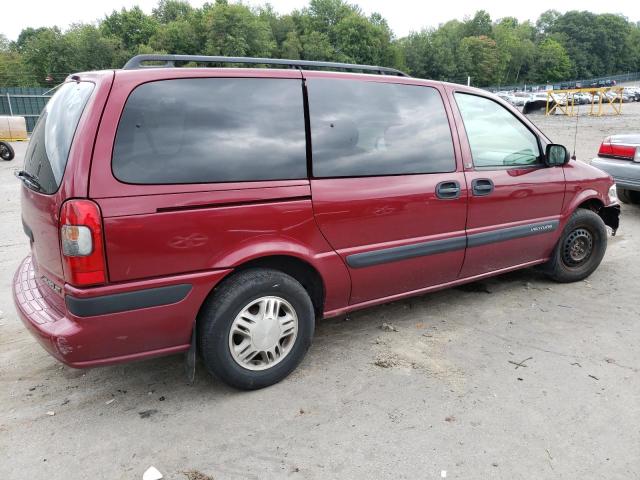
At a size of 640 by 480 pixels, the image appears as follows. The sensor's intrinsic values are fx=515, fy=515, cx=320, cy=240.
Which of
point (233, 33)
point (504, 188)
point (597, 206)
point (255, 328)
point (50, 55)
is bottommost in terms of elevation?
point (255, 328)

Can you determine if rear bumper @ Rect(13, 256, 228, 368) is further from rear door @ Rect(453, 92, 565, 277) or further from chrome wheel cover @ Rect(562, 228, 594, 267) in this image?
chrome wheel cover @ Rect(562, 228, 594, 267)

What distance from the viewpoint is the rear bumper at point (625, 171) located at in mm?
6816

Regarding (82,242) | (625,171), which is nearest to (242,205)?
(82,242)

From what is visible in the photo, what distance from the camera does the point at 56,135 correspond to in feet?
8.93

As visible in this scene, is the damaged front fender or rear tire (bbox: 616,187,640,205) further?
rear tire (bbox: 616,187,640,205)

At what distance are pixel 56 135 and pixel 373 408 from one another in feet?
7.41

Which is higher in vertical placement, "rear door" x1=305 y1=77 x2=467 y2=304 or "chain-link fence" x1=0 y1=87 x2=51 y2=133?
"chain-link fence" x1=0 y1=87 x2=51 y2=133

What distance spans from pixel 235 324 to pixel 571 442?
1834mm

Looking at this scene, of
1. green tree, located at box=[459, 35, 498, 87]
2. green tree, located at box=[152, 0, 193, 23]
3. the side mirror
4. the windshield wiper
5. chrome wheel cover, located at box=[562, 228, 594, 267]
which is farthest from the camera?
green tree, located at box=[459, 35, 498, 87]

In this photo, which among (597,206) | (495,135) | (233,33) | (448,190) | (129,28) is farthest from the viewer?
(129,28)

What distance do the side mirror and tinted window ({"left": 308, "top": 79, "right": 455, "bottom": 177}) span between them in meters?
1.08

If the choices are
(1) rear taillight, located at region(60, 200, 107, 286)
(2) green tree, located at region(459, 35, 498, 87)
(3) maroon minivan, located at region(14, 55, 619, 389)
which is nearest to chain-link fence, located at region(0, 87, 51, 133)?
(3) maroon minivan, located at region(14, 55, 619, 389)

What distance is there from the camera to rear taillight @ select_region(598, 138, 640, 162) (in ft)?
22.5

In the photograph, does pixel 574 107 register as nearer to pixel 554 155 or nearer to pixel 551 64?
pixel 554 155
